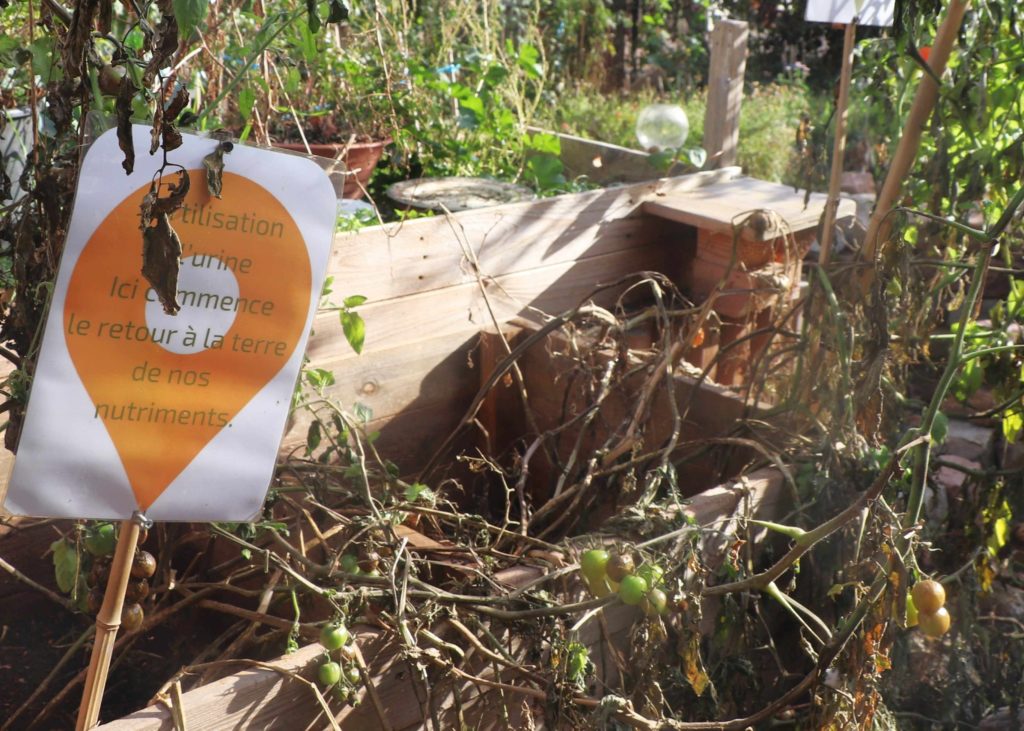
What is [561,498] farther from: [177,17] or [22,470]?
[177,17]

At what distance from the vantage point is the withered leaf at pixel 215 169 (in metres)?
1.24

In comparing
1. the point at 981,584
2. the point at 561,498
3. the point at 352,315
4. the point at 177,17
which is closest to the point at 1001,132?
the point at 981,584

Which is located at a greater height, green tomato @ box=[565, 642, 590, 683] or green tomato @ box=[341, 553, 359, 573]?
green tomato @ box=[341, 553, 359, 573]

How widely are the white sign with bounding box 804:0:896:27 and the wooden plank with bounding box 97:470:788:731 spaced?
40.3 inches

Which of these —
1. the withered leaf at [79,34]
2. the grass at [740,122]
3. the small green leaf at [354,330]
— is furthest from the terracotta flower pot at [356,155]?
the grass at [740,122]

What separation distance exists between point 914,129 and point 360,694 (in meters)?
1.46

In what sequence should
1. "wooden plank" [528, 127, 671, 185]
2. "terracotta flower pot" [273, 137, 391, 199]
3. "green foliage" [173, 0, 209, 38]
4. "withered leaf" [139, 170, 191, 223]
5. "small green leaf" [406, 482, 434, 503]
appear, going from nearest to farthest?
"green foliage" [173, 0, 209, 38], "withered leaf" [139, 170, 191, 223], "small green leaf" [406, 482, 434, 503], "terracotta flower pot" [273, 137, 391, 199], "wooden plank" [528, 127, 671, 185]

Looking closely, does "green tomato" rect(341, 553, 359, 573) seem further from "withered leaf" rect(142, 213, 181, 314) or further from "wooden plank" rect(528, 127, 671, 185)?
"wooden plank" rect(528, 127, 671, 185)

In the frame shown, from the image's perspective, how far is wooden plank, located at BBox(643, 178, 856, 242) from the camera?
10.3ft

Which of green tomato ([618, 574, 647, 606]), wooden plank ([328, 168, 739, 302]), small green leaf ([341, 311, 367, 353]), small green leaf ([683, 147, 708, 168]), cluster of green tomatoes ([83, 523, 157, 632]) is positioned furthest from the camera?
small green leaf ([683, 147, 708, 168])

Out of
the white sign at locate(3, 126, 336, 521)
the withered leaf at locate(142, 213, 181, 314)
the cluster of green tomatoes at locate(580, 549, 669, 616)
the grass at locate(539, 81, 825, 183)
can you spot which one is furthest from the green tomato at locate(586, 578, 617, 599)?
the grass at locate(539, 81, 825, 183)

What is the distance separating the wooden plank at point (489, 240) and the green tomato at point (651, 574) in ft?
4.57

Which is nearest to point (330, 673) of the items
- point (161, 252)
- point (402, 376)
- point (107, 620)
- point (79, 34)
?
point (107, 620)

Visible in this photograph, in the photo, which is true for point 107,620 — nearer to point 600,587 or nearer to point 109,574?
point 109,574
